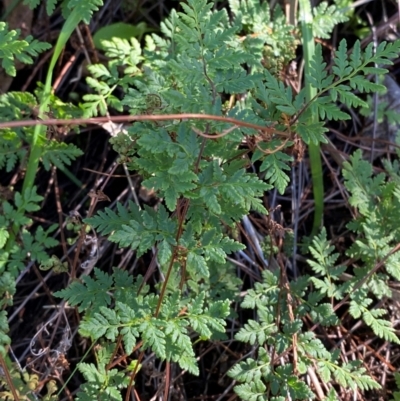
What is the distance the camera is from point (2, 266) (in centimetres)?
A: 246

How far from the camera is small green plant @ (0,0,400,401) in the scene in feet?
6.24

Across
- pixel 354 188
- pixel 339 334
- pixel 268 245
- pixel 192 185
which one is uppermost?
pixel 192 185

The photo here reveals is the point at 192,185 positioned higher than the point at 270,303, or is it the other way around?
the point at 192,185

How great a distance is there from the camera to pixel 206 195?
6.07 feet

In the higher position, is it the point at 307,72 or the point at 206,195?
the point at 307,72

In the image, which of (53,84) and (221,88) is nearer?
(221,88)

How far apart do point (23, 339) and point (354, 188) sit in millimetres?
1854

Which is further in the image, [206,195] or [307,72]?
[307,72]

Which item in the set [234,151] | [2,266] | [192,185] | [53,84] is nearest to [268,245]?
[234,151]

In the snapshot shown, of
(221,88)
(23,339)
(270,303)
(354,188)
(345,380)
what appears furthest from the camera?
(23,339)

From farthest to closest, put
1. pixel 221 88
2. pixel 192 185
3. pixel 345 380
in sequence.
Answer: pixel 345 380 < pixel 221 88 < pixel 192 185

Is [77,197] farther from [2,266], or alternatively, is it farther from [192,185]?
[192,185]

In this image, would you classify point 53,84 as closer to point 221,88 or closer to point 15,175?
point 15,175

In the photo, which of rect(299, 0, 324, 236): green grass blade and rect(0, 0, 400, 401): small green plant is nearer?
rect(0, 0, 400, 401): small green plant
